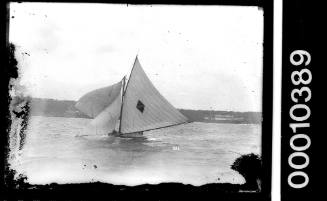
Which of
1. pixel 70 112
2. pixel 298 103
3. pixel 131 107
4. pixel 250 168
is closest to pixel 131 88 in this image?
pixel 131 107

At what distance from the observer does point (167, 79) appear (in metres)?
2.00

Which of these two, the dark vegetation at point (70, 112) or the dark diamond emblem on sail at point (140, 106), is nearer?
the dark vegetation at point (70, 112)

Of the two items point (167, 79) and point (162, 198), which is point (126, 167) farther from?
point (167, 79)

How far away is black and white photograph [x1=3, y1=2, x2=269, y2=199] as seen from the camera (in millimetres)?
1968

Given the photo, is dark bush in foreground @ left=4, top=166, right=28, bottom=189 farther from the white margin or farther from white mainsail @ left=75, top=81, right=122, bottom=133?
the white margin

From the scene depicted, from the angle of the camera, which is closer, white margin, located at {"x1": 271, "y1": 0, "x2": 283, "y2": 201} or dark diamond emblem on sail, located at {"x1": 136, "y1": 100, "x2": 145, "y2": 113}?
white margin, located at {"x1": 271, "y1": 0, "x2": 283, "y2": 201}

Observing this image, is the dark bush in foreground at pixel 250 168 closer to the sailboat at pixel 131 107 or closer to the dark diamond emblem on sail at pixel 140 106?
the sailboat at pixel 131 107

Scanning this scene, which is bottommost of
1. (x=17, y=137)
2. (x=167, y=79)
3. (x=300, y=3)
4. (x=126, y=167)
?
(x=126, y=167)

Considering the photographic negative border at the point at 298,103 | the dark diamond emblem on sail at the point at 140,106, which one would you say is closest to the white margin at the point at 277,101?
the photographic negative border at the point at 298,103

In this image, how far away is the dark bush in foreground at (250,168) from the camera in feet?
6.49

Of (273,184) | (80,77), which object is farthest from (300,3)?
(80,77)

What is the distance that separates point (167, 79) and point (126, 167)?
1.56 feet

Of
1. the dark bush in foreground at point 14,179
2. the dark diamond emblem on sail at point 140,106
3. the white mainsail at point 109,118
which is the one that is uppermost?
the dark diamond emblem on sail at point 140,106

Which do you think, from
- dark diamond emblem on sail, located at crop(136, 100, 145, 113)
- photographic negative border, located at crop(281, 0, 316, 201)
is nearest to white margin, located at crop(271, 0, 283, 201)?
photographic negative border, located at crop(281, 0, 316, 201)
